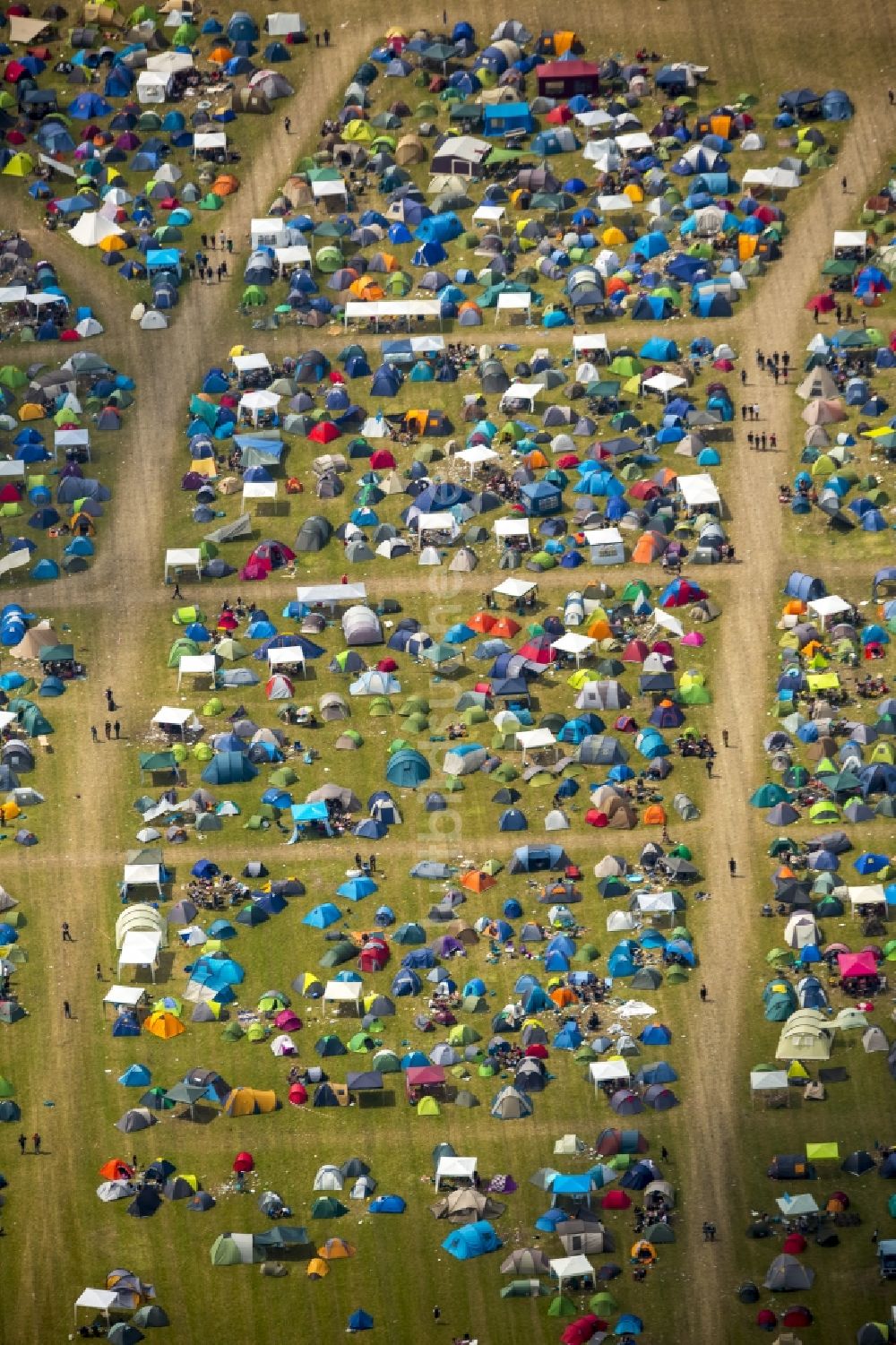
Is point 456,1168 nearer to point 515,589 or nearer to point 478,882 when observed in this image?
point 478,882

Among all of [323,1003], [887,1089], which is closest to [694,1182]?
[887,1089]

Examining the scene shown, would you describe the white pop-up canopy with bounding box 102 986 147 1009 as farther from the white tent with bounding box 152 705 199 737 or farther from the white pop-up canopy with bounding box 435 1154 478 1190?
the white tent with bounding box 152 705 199 737

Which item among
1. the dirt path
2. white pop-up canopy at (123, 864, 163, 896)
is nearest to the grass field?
the dirt path

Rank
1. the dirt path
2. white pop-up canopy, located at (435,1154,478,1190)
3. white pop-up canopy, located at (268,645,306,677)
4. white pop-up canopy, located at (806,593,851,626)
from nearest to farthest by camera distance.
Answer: the dirt path
white pop-up canopy, located at (435,1154,478,1190)
white pop-up canopy, located at (268,645,306,677)
white pop-up canopy, located at (806,593,851,626)

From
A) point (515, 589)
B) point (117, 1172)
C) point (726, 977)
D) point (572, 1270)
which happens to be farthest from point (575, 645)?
point (572, 1270)

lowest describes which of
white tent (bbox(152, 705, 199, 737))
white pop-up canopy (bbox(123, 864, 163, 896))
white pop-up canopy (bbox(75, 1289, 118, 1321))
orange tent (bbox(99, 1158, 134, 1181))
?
white pop-up canopy (bbox(75, 1289, 118, 1321))
